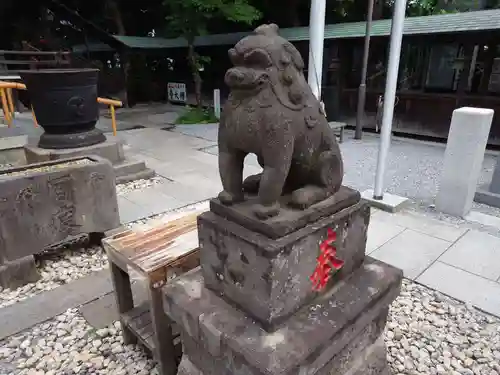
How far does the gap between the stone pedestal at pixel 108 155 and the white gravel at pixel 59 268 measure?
163cm

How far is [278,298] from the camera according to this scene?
1.49 metres

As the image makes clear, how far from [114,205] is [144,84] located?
12.1m

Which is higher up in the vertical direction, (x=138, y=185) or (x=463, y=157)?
(x=463, y=157)

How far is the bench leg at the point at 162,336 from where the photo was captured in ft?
6.52

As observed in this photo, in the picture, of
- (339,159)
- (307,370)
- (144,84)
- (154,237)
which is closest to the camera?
(307,370)

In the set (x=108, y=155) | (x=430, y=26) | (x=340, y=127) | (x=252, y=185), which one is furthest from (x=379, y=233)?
(x=430, y=26)

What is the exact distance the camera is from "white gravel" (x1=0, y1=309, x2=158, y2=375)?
2.22 meters

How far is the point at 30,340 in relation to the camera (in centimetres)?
244

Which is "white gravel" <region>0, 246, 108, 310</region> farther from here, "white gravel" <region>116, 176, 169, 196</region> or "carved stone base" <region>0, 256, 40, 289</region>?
"white gravel" <region>116, 176, 169, 196</region>

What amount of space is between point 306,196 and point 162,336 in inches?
47.3

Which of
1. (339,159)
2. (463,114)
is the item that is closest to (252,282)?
(339,159)

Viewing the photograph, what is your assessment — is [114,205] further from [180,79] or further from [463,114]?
[180,79]

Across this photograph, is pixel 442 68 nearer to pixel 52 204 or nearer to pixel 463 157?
pixel 463 157

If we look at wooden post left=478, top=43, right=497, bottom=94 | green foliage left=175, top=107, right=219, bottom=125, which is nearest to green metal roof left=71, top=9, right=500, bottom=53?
wooden post left=478, top=43, right=497, bottom=94
